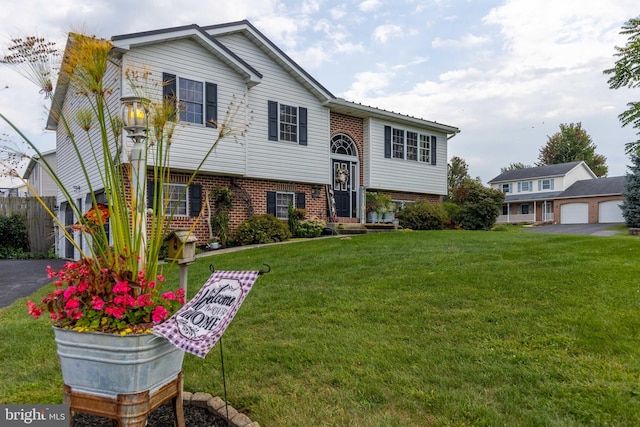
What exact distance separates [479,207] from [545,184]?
22239 mm

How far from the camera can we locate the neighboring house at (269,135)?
A: 35.8 ft

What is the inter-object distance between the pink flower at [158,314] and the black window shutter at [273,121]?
36.8 ft

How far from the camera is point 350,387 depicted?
285 centimetres

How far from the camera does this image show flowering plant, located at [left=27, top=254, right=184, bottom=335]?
198cm

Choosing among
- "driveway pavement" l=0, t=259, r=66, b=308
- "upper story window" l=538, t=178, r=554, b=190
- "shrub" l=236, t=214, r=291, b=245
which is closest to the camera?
"driveway pavement" l=0, t=259, r=66, b=308

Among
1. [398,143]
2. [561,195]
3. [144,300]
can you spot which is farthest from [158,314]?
[561,195]

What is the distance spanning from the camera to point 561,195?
32.5m

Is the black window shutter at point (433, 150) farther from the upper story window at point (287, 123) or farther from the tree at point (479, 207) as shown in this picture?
the upper story window at point (287, 123)

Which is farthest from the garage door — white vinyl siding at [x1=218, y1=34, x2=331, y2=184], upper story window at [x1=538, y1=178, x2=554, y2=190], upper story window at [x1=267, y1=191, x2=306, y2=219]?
upper story window at [x1=267, y1=191, x2=306, y2=219]

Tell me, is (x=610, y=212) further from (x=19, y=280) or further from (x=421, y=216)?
(x=19, y=280)

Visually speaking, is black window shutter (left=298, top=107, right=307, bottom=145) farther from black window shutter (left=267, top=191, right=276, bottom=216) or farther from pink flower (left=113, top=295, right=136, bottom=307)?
pink flower (left=113, top=295, right=136, bottom=307)

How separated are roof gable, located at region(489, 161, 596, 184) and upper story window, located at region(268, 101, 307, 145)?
94.3 feet

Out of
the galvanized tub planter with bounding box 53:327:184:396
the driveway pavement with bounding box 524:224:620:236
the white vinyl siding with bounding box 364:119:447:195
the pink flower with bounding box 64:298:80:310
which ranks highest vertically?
the white vinyl siding with bounding box 364:119:447:195

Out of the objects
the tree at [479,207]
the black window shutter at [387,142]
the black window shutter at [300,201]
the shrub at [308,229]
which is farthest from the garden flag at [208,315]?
the tree at [479,207]
